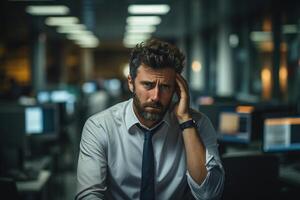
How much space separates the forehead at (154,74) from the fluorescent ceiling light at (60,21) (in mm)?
8333

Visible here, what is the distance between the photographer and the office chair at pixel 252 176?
2502 mm

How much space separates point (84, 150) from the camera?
5.65 feet

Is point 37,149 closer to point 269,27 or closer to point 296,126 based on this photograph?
point 296,126

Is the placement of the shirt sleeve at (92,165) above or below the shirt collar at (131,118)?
below

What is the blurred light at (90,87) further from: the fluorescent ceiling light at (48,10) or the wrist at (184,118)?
the wrist at (184,118)

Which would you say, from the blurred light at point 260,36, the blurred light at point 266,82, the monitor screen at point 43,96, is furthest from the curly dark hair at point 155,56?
the monitor screen at point 43,96

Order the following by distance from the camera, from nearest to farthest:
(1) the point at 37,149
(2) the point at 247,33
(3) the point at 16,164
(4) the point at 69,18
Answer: (3) the point at 16,164
(1) the point at 37,149
(2) the point at 247,33
(4) the point at 69,18

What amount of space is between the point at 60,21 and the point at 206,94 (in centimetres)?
464

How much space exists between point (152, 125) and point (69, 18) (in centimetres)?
833

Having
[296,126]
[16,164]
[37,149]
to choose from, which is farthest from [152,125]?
[37,149]

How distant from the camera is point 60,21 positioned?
1033 centimetres

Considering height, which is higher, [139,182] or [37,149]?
[139,182]

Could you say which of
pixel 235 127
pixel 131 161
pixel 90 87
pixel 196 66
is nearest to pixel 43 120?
pixel 235 127

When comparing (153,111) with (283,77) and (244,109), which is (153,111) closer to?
(244,109)
